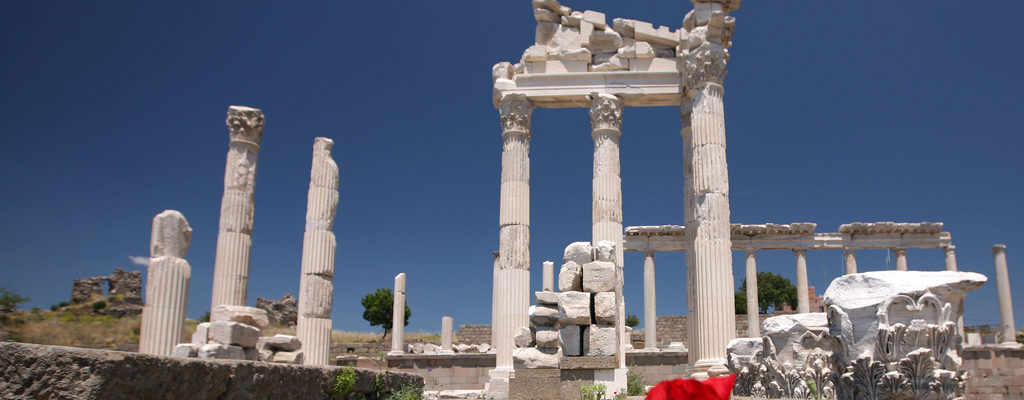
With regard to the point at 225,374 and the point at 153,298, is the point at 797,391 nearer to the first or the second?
the point at 225,374

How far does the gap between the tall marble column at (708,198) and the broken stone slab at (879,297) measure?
436 inches

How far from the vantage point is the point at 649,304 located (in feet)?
107

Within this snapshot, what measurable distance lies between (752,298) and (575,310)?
80.9ft

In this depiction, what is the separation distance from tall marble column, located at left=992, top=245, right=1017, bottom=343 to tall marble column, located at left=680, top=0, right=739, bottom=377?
72.6 ft

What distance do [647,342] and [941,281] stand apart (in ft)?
84.4

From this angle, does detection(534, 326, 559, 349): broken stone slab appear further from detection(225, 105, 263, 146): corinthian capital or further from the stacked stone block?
detection(225, 105, 263, 146): corinthian capital

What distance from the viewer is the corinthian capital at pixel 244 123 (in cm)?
1625

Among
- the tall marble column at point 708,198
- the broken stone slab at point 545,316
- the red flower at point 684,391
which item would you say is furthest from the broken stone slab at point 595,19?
the red flower at point 684,391

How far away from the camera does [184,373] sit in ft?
14.7

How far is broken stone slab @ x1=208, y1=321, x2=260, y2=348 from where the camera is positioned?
39.6 ft

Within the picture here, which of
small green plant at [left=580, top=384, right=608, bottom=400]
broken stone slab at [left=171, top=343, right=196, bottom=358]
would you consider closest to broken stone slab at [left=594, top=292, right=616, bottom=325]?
small green plant at [left=580, top=384, right=608, bottom=400]

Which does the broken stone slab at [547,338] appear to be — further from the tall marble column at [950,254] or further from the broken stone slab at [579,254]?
the tall marble column at [950,254]

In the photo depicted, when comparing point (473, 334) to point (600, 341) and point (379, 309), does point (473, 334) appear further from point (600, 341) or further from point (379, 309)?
point (600, 341)

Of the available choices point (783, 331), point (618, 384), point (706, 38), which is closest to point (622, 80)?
point (706, 38)
